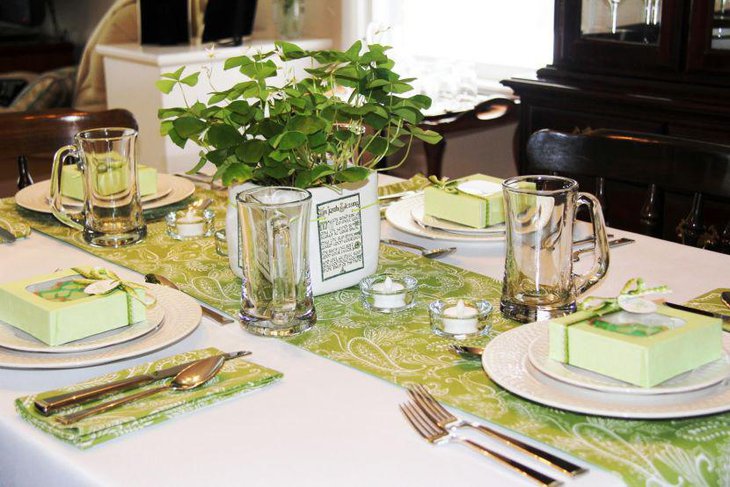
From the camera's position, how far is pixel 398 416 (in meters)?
0.94

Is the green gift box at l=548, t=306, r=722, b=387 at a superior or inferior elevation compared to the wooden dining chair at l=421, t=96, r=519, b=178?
superior

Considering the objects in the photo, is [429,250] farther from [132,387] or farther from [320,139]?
[132,387]

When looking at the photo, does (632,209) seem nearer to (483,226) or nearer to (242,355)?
(483,226)

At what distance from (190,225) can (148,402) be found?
2.03ft

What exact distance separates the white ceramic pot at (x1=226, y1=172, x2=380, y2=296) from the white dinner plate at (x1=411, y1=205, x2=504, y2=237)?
196mm

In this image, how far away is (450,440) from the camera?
885 mm

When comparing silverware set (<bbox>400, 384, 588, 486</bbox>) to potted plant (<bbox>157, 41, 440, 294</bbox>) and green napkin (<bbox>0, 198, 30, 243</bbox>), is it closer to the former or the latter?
potted plant (<bbox>157, 41, 440, 294</bbox>)

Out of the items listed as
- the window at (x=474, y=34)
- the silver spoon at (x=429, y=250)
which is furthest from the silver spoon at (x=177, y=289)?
the window at (x=474, y=34)

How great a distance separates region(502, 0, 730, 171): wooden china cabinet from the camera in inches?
91.5

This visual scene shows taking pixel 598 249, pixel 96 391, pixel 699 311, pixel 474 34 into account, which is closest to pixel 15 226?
pixel 96 391

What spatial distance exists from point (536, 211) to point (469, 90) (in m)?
2.14

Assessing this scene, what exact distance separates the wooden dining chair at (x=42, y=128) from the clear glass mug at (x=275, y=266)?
102 centimetres

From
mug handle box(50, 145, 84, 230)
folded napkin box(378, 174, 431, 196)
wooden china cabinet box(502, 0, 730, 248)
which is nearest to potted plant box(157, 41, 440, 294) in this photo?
mug handle box(50, 145, 84, 230)

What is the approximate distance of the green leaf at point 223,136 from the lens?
1.22 meters
